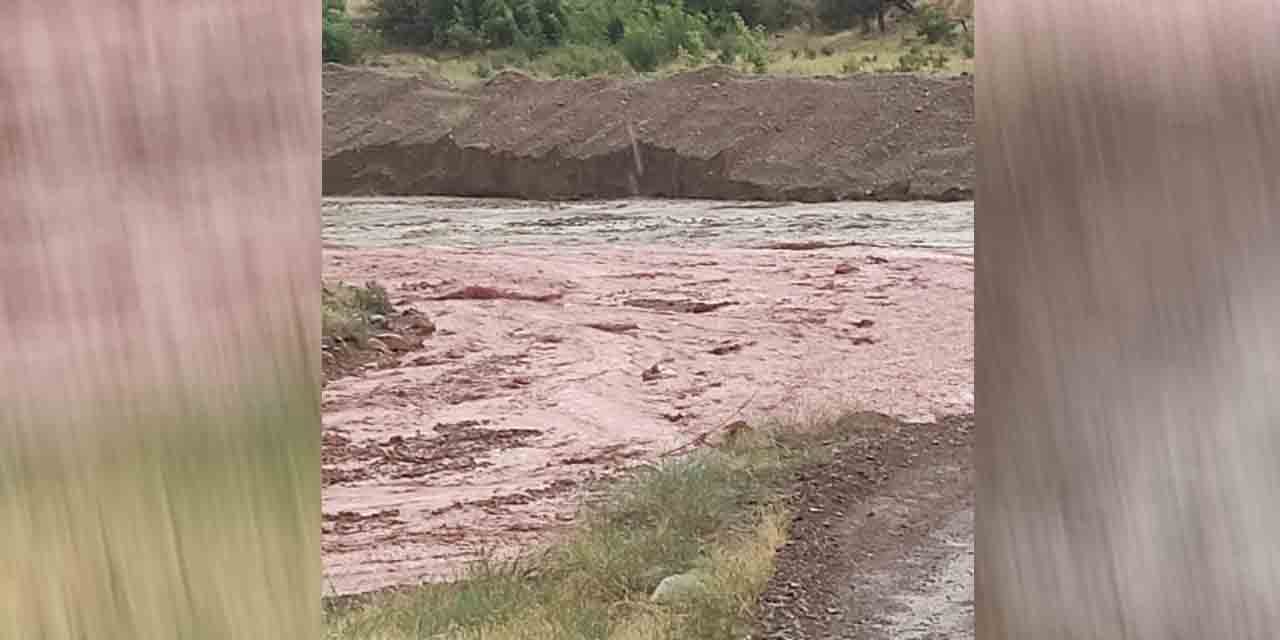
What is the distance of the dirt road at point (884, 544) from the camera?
252 cm

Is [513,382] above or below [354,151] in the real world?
below

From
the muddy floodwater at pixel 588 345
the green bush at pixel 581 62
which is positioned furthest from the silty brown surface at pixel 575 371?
the green bush at pixel 581 62

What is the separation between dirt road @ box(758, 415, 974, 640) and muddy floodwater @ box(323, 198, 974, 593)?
0.09 m

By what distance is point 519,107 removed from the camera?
2.69 meters

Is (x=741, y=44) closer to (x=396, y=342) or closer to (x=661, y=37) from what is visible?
(x=661, y=37)

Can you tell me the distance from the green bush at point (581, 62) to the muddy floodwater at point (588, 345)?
260 mm

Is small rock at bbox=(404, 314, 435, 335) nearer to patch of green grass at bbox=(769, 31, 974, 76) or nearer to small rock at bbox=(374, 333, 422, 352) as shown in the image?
small rock at bbox=(374, 333, 422, 352)

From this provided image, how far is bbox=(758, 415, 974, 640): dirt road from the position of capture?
252 centimetres
